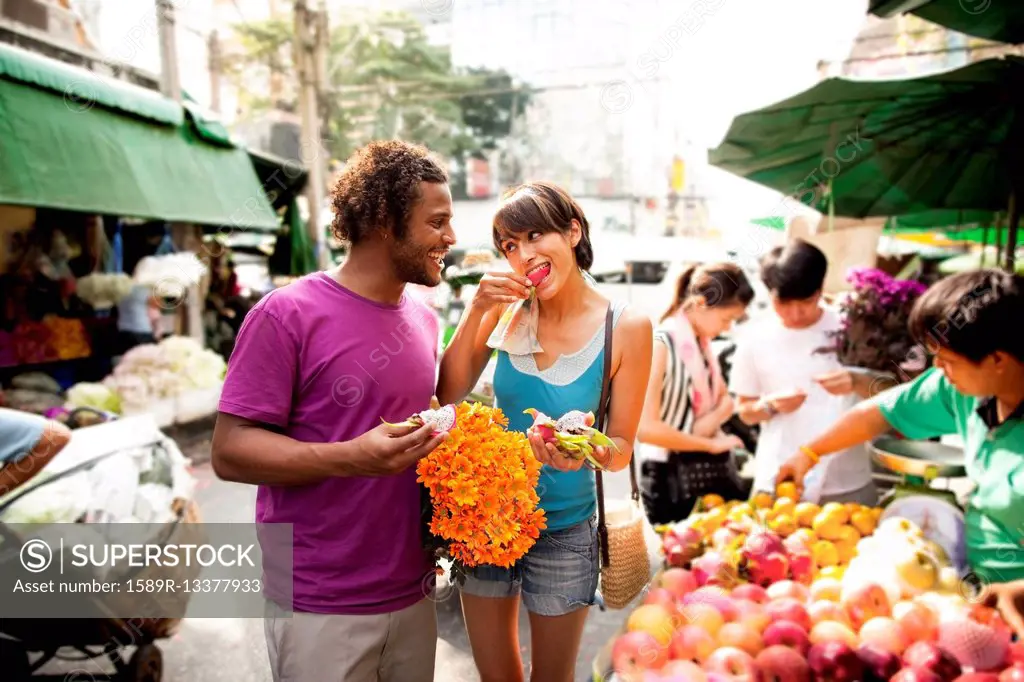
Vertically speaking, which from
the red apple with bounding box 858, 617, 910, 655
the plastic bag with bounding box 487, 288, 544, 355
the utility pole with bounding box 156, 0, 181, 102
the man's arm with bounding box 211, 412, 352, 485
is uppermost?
the utility pole with bounding box 156, 0, 181, 102

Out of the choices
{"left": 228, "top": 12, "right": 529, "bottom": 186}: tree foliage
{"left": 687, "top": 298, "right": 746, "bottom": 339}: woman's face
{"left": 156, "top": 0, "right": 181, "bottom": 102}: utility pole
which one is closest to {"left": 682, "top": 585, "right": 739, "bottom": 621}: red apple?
{"left": 687, "top": 298, "right": 746, "bottom": 339}: woman's face

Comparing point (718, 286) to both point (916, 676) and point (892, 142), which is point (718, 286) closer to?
point (892, 142)

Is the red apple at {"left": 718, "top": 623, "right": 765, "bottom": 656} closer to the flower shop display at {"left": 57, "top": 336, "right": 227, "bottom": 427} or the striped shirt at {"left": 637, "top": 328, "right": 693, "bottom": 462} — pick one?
the striped shirt at {"left": 637, "top": 328, "right": 693, "bottom": 462}

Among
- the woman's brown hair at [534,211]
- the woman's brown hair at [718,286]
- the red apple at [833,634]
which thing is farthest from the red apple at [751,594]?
the woman's brown hair at [718,286]

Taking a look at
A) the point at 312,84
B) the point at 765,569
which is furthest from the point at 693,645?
the point at 312,84

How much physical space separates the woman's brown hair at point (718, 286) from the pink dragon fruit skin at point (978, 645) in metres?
1.97

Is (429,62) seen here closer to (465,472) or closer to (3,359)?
(3,359)

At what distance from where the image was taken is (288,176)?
1123 centimetres

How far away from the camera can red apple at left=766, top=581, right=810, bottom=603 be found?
2281mm

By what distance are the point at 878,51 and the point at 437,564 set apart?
804 inches

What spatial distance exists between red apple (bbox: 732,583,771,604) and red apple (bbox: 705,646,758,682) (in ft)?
1.02

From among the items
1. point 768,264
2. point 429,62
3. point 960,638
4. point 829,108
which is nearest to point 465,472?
point 960,638

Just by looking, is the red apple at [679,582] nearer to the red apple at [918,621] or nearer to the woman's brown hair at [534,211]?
the red apple at [918,621]

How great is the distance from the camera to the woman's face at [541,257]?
2068 millimetres
